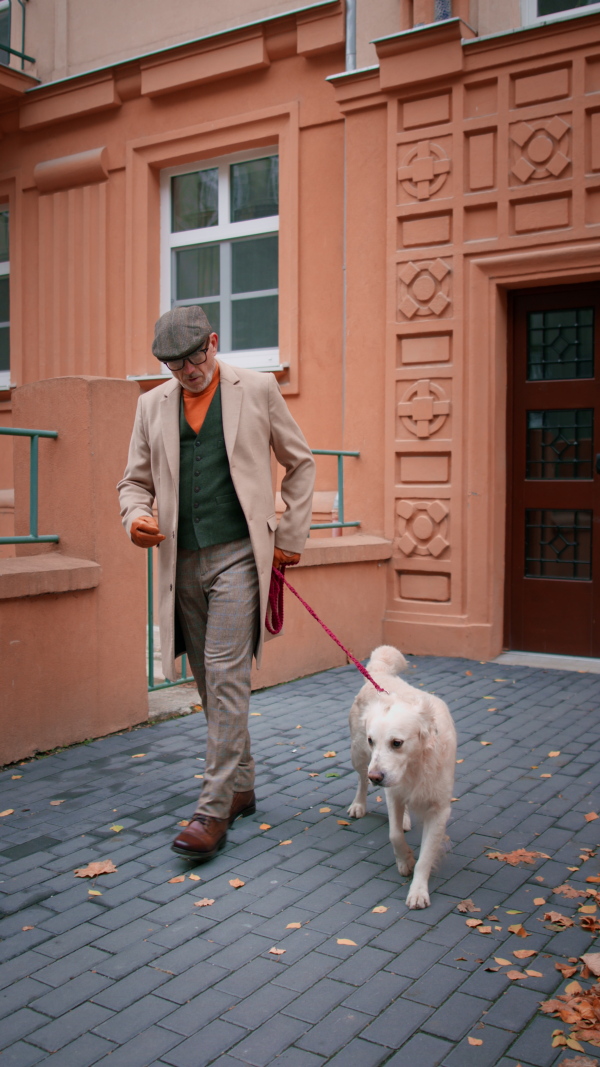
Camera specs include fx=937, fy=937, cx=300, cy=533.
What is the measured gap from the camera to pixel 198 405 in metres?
4.11

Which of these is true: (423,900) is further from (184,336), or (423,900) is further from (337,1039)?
(184,336)

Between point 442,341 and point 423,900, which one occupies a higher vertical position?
point 442,341

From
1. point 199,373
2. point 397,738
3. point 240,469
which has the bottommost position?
point 397,738

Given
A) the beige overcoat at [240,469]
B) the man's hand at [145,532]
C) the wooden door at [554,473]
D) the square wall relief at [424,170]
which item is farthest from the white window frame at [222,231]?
the man's hand at [145,532]

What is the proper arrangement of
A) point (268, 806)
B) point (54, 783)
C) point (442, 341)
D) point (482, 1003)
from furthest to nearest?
point (442, 341) < point (54, 783) < point (268, 806) < point (482, 1003)

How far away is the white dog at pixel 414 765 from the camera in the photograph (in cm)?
343

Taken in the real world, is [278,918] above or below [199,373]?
below

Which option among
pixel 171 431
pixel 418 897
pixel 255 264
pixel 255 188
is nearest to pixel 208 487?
pixel 171 431

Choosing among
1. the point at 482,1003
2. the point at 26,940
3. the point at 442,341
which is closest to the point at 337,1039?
the point at 482,1003

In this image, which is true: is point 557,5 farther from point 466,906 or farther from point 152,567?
point 466,906

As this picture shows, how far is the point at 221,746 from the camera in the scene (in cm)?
394

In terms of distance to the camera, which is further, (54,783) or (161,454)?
(54,783)

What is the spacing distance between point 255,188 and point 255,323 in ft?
4.76

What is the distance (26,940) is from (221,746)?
3.50 ft
